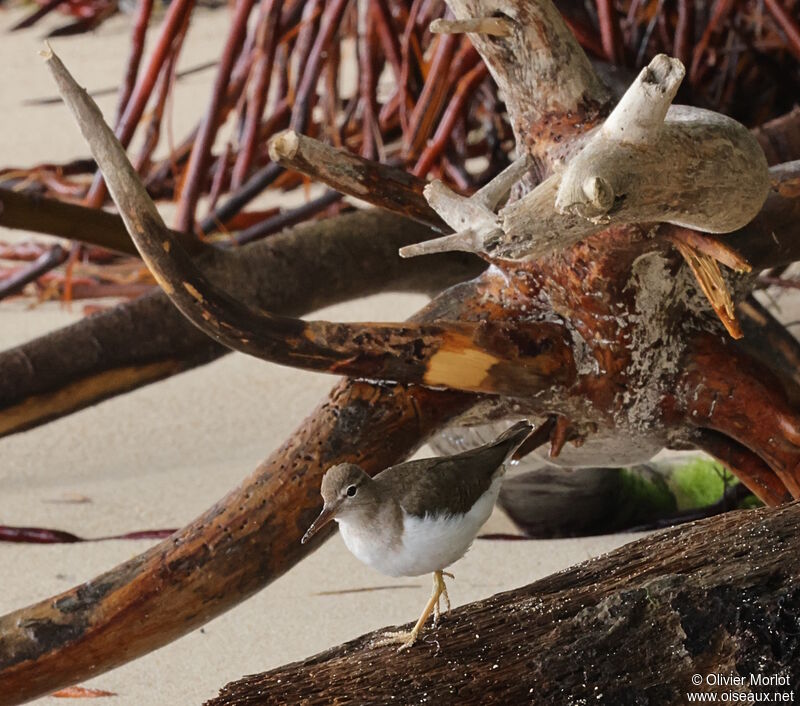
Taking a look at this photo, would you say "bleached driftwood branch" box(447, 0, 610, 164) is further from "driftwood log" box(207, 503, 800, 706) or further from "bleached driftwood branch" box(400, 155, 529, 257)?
"driftwood log" box(207, 503, 800, 706)

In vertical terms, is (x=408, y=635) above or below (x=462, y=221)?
below

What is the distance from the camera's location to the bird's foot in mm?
821

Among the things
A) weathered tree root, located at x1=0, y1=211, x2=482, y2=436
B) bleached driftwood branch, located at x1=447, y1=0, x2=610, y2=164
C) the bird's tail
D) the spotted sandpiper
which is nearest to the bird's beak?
the spotted sandpiper

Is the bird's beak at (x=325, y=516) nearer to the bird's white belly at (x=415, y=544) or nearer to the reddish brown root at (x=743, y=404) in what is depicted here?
the bird's white belly at (x=415, y=544)

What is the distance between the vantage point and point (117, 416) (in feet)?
6.49

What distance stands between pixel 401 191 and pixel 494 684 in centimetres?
48

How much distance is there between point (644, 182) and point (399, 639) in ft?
1.17

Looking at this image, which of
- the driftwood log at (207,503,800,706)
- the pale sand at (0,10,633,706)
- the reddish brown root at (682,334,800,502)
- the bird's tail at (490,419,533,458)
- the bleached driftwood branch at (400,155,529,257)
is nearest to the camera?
the driftwood log at (207,503,800,706)

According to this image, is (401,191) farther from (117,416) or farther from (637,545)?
(117,416)

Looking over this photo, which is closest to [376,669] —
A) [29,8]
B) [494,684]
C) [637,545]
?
[494,684]

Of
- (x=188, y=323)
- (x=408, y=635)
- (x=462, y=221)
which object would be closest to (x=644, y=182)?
(x=462, y=221)

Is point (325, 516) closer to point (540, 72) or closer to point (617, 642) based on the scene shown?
point (617, 642)

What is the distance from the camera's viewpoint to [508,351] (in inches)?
41.6

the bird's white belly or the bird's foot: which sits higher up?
the bird's white belly
